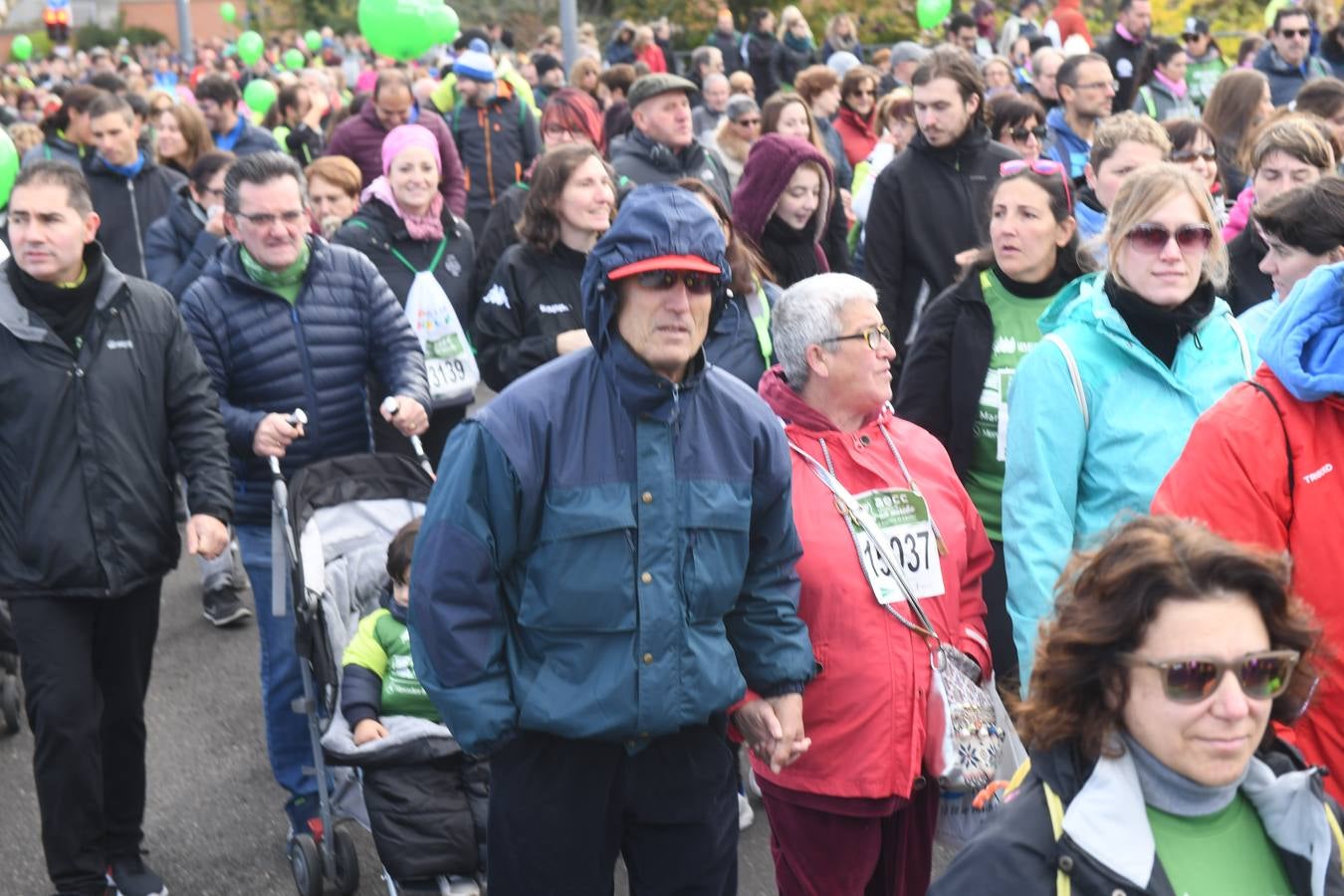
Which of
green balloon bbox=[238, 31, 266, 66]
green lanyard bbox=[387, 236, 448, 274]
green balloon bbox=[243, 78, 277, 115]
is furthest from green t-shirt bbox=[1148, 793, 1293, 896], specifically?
green balloon bbox=[238, 31, 266, 66]

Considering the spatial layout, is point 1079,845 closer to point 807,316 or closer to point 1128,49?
point 807,316

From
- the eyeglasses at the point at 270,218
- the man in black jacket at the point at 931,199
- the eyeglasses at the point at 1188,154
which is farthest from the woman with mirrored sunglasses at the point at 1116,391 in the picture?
the eyeglasses at the point at 1188,154

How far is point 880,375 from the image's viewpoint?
4.21 metres

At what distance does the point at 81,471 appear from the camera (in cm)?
496

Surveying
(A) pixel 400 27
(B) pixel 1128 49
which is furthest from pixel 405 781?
(B) pixel 1128 49

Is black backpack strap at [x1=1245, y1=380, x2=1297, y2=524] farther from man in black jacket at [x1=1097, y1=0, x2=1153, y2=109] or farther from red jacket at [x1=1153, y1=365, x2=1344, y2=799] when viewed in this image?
man in black jacket at [x1=1097, y1=0, x2=1153, y2=109]

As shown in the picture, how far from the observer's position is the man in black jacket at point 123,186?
9133mm

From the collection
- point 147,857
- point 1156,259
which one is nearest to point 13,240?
point 147,857

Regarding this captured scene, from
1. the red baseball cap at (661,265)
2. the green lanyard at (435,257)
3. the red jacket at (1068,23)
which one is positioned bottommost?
the red jacket at (1068,23)

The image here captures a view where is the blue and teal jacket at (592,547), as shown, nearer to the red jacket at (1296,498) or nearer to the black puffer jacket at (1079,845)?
the red jacket at (1296,498)

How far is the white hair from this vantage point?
422 cm

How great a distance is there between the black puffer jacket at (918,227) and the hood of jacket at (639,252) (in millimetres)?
3510

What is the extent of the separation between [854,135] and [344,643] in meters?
8.42

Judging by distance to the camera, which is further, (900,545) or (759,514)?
(900,545)
